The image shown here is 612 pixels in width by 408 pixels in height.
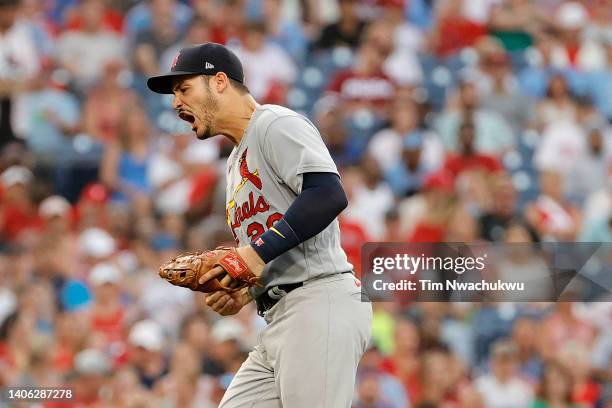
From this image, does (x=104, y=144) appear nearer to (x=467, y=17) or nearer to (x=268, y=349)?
(x=467, y=17)

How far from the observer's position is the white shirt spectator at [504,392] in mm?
6996

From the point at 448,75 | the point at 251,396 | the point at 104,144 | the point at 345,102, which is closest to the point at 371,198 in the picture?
the point at 345,102

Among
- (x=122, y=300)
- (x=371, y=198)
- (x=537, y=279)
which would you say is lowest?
(x=122, y=300)

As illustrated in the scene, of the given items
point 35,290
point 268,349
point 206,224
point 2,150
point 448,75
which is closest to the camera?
point 268,349

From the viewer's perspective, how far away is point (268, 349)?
3.40m

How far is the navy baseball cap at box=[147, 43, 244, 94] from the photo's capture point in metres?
3.48

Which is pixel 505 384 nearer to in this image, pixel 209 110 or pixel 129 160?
Result: pixel 129 160

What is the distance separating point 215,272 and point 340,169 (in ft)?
17.5

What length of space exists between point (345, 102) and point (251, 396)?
5.98 meters

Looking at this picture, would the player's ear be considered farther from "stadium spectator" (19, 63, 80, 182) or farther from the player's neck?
"stadium spectator" (19, 63, 80, 182)

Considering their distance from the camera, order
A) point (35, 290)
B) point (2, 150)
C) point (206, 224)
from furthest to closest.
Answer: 1. point (2, 150)
2. point (206, 224)
3. point (35, 290)

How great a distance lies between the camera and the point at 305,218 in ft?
10.3

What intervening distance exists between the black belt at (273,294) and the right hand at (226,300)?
0.10m

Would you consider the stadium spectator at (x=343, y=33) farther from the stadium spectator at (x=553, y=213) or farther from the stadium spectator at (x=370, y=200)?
the stadium spectator at (x=553, y=213)
